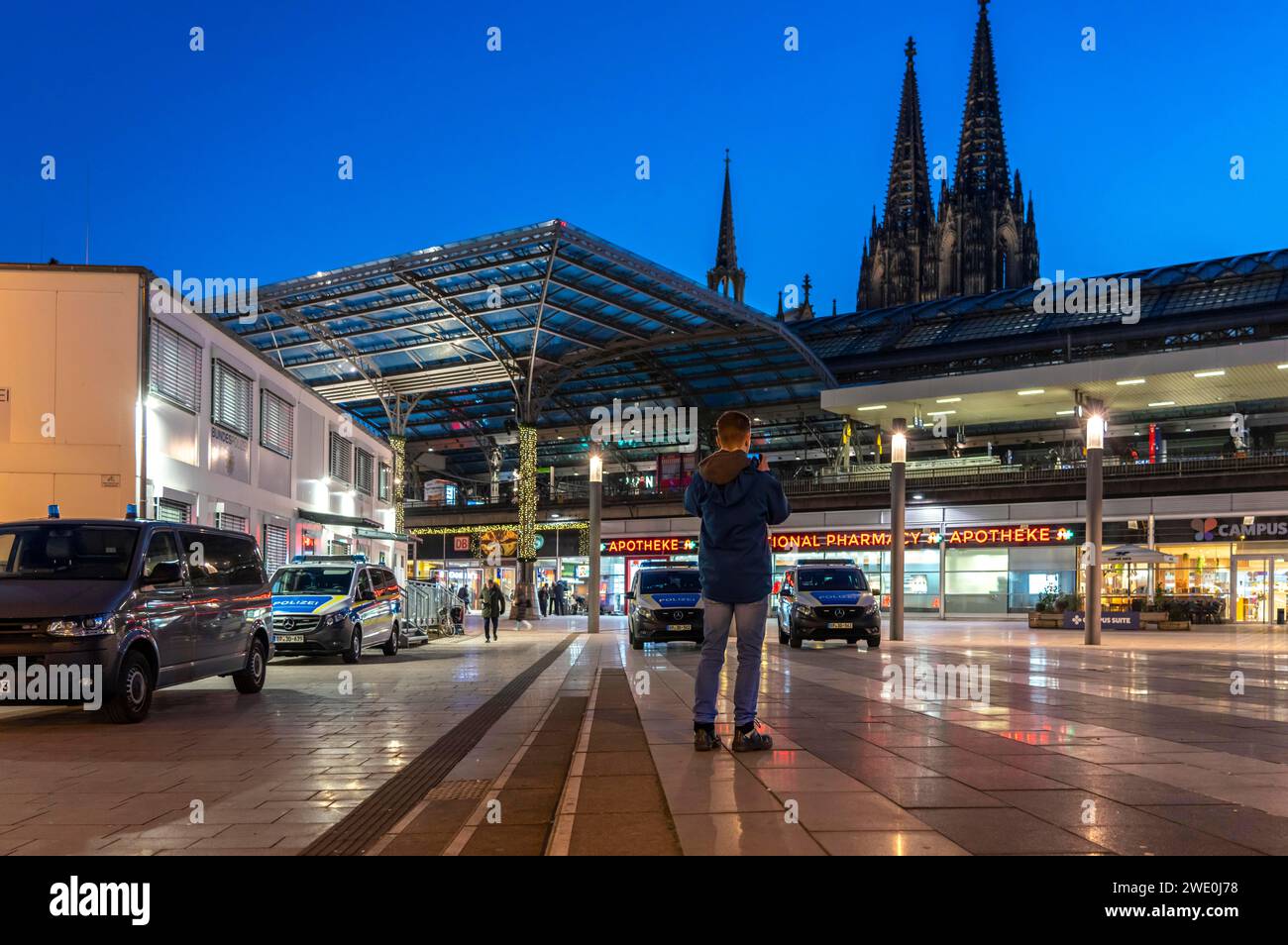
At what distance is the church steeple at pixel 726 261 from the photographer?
389ft

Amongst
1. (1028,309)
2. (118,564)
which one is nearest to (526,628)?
(118,564)

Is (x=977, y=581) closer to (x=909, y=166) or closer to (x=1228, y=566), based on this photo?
(x=1228, y=566)

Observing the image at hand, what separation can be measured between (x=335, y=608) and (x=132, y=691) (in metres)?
8.60

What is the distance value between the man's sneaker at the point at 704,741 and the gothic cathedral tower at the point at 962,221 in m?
104

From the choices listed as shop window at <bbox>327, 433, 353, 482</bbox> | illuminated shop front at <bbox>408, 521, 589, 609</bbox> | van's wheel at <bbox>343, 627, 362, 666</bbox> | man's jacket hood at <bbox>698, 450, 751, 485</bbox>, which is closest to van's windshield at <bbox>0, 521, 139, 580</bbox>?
man's jacket hood at <bbox>698, 450, 751, 485</bbox>

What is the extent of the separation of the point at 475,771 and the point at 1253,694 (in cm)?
890

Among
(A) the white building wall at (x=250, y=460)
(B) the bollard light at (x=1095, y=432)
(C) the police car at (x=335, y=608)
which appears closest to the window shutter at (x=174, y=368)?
(A) the white building wall at (x=250, y=460)

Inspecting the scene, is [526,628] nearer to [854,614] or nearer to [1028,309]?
[854,614]

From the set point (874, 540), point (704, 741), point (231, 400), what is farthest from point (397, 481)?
point (704, 741)

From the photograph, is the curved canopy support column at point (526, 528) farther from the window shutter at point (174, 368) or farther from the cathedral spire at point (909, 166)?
the cathedral spire at point (909, 166)

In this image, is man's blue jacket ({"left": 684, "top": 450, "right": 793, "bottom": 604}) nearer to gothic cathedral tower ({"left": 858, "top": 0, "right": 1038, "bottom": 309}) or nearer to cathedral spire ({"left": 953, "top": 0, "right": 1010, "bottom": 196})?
gothic cathedral tower ({"left": 858, "top": 0, "right": 1038, "bottom": 309})

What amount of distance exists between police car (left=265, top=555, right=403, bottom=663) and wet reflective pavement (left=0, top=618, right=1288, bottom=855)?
14.6 ft

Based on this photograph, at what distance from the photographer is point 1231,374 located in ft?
108

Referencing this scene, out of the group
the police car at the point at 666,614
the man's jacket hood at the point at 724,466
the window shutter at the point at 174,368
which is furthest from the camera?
the police car at the point at 666,614
